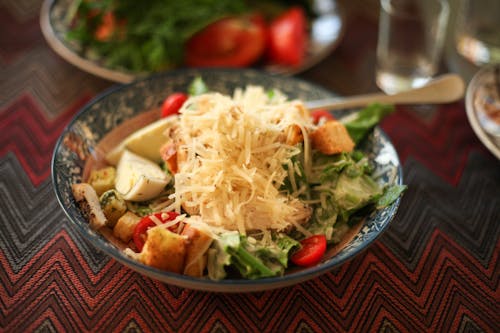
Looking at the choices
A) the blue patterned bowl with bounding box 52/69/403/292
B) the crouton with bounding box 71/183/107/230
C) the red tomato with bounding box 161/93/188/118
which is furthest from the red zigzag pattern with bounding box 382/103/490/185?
the crouton with bounding box 71/183/107/230

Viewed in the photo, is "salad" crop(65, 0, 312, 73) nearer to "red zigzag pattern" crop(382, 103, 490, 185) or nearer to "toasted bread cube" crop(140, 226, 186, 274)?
"red zigzag pattern" crop(382, 103, 490, 185)

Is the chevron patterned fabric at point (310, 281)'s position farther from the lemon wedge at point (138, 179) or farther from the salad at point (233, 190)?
the lemon wedge at point (138, 179)

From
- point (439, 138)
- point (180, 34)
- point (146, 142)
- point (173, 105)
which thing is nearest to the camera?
point (146, 142)

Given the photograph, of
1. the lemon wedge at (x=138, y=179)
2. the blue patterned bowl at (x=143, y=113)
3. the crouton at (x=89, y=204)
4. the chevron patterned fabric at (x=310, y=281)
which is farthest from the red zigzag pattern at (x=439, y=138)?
the crouton at (x=89, y=204)

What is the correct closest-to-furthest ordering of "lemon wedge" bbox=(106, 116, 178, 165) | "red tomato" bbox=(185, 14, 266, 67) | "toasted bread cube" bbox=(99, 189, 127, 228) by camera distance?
1. "toasted bread cube" bbox=(99, 189, 127, 228)
2. "lemon wedge" bbox=(106, 116, 178, 165)
3. "red tomato" bbox=(185, 14, 266, 67)

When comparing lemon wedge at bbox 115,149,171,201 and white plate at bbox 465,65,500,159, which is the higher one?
lemon wedge at bbox 115,149,171,201

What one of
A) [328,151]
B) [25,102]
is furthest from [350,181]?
[25,102]

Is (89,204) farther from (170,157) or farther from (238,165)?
(238,165)

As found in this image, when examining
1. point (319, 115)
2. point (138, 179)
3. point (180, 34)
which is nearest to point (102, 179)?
point (138, 179)
